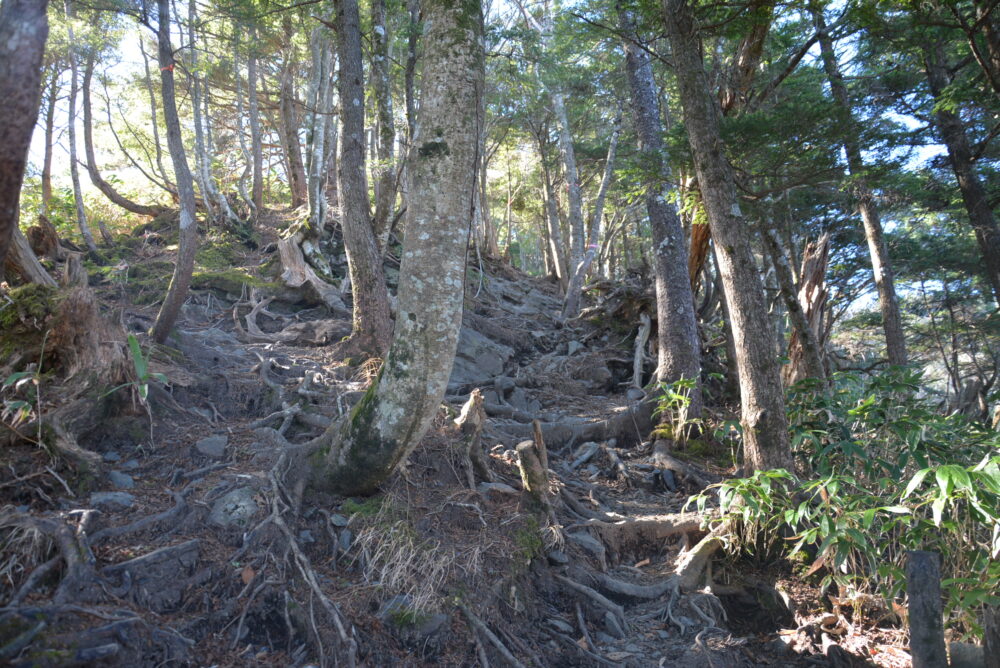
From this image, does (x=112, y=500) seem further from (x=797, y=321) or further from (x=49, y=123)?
(x=49, y=123)

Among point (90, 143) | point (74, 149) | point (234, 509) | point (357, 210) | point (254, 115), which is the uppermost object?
point (254, 115)

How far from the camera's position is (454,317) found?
408cm

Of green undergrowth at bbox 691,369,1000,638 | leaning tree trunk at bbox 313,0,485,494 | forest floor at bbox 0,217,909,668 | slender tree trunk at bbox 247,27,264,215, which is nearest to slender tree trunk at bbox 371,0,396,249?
slender tree trunk at bbox 247,27,264,215

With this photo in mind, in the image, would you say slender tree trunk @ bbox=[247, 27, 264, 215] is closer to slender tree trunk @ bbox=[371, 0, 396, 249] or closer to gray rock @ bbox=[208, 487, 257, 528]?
slender tree trunk @ bbox=[371, 0, 396, 249]

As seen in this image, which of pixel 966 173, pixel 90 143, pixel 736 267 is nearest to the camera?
pixel 736 267

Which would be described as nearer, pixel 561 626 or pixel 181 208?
pixel 561 626

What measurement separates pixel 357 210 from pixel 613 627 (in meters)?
5.62

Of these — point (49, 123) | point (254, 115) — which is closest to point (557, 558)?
point (254, 115)

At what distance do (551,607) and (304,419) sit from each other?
2985 mm

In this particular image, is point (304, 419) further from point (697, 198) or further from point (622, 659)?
point (697, 198)

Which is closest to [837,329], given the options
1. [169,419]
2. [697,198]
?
[697,198]

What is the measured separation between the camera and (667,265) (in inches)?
331

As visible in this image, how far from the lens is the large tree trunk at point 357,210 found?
24.5ft

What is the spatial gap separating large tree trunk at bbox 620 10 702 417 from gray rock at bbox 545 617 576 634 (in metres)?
4.44
